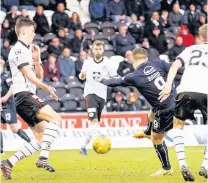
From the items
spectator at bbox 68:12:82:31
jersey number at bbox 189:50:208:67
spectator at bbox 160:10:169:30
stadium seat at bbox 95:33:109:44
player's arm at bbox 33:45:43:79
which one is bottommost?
stadium seat at bbox 95:33:109:44

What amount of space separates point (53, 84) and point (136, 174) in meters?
10.6

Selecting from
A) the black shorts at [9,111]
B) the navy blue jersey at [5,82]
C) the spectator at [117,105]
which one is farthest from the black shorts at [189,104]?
the spectator at [117,105]

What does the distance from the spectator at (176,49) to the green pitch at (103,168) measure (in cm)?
678

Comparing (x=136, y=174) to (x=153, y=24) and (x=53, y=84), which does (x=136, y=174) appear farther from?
(x=153, y=24)

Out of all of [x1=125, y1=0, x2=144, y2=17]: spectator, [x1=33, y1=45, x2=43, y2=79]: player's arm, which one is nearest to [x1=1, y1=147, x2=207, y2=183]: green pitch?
[x1=33, y1=45, x2=43, y2=79]: player's arm

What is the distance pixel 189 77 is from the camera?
1112 cm

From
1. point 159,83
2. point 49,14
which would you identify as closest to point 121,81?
point 159,83

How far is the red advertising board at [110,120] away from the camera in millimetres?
20906

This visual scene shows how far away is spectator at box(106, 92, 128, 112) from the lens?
890 inches

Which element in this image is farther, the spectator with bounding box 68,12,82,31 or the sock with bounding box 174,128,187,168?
the spectator with bounding box 68,12,82,31

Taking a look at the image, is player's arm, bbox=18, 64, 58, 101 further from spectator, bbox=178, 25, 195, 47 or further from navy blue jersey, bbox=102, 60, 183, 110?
spectator, bbox=178, 25, 195, 47

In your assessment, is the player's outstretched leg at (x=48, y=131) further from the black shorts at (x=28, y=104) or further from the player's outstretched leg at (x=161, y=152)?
the player's outstretched leg at (x=161, y=152)

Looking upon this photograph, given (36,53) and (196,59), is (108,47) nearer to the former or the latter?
(36,53)

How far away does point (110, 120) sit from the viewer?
21.1m
